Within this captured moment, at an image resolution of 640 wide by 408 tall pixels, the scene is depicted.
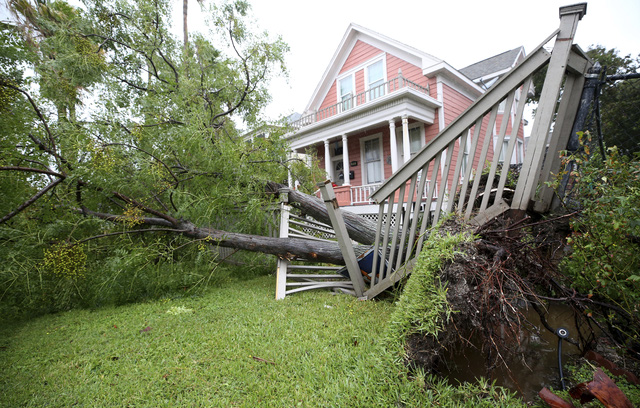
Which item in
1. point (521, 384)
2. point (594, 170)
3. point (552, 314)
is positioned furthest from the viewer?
point (552, 314)

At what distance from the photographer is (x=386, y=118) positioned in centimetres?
800

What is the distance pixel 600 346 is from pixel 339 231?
213 cm

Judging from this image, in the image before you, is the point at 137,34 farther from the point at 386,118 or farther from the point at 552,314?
the point at 552,314

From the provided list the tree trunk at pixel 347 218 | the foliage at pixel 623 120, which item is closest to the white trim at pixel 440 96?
the foliage at pixel 623 120

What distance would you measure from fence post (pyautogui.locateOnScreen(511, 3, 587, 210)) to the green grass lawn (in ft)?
4.28

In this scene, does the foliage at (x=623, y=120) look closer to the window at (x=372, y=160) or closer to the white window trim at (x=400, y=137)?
the white window trim at (x=400, y=137)

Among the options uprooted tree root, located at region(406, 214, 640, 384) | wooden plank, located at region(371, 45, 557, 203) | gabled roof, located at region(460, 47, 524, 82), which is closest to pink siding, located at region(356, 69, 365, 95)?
gabled roof, located at region(460, 47, 524, 82)

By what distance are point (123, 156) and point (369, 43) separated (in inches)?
360

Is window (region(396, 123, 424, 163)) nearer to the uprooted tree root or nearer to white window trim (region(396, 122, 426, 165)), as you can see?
white window trim (region(396, 122, 426, 165))

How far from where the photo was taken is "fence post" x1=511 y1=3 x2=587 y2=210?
1.61 m

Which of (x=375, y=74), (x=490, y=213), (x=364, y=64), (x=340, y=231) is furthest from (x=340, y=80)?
(x=490, y=213)

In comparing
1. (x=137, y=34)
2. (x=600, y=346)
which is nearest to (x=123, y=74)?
(x=137, y=34)

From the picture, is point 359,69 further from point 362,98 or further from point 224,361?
point 224,361

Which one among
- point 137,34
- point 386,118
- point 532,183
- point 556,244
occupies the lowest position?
point 556,244
